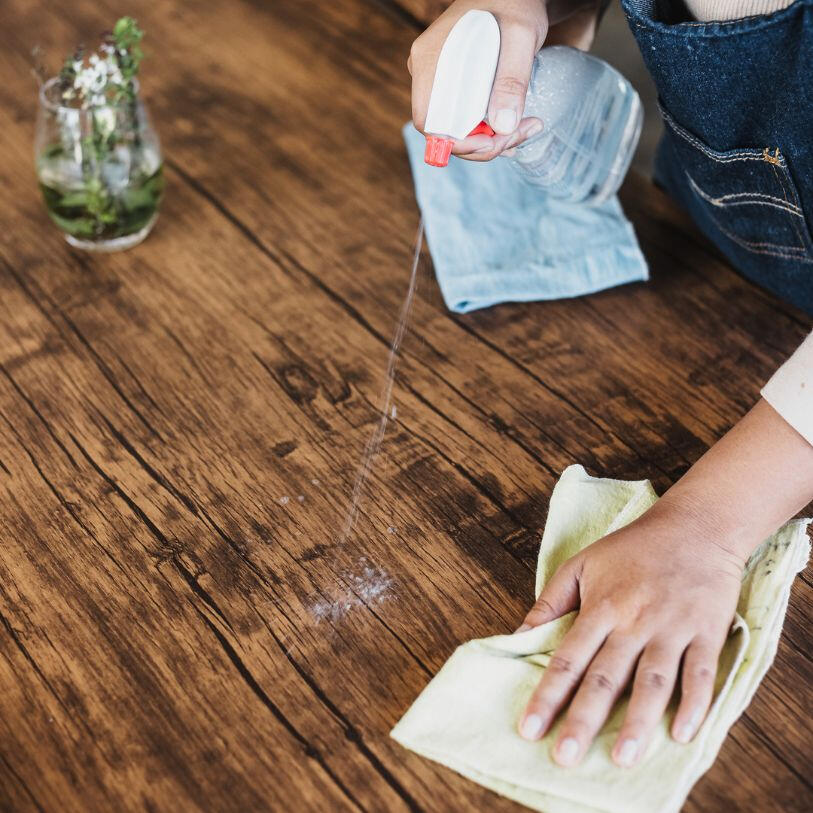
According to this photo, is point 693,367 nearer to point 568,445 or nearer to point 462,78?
point 568,445

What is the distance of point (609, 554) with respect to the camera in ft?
2.29

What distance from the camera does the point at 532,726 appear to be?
630 mm

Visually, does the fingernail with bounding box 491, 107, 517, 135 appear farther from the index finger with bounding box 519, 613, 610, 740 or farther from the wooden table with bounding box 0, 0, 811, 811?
the index finger with bounding box 519, 613, 610, 740

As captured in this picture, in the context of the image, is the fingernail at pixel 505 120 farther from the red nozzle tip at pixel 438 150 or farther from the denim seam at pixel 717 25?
the denim seam at pixel 717 25

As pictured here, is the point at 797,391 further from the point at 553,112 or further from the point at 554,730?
the point at 553,112

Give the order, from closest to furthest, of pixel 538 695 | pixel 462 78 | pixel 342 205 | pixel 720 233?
pixel 538 695, pixel 462 78, pixel 720 233, pixel 342 205

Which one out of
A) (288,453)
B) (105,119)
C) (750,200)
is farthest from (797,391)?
(105,119)

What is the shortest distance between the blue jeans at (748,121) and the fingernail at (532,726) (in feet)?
1.68

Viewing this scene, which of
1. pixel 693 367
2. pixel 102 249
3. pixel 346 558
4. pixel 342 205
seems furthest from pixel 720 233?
pixel 102 249

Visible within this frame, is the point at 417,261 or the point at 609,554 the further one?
the point at 417,261

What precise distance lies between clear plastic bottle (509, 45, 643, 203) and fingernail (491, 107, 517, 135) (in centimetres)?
18

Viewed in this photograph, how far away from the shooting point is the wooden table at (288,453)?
650 mm

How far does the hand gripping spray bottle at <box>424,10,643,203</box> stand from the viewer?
2.53ft

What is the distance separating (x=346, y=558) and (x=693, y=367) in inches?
16.2
